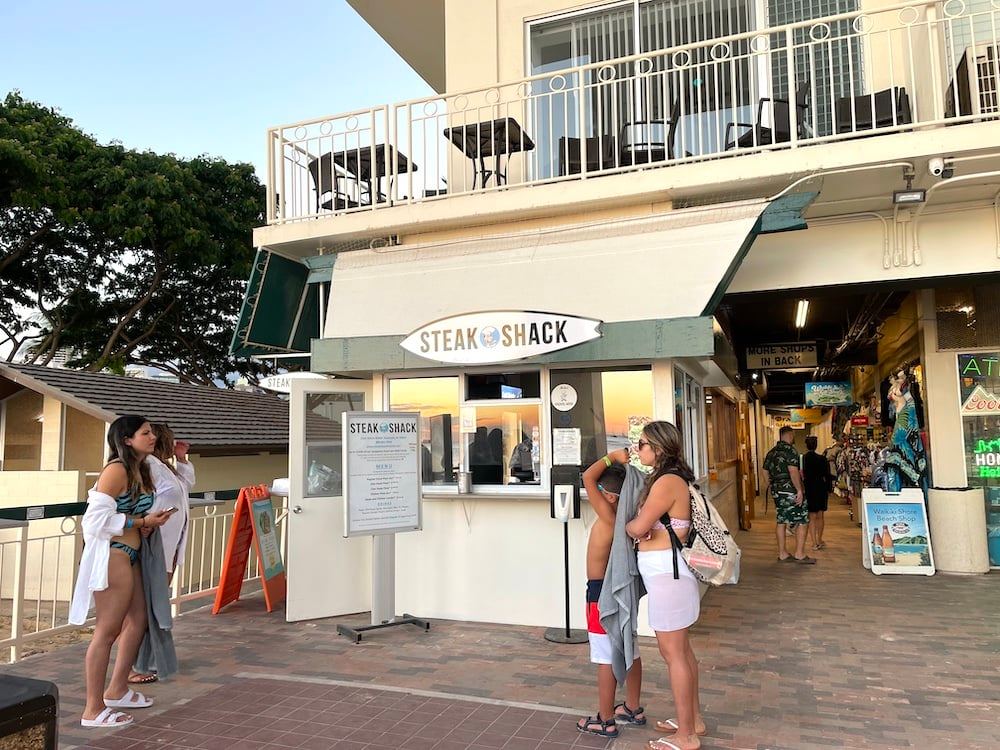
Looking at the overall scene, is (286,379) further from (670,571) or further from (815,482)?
(815,482)

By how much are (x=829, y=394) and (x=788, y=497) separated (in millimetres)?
6292

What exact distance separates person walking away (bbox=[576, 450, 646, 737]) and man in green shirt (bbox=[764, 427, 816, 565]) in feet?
21.0

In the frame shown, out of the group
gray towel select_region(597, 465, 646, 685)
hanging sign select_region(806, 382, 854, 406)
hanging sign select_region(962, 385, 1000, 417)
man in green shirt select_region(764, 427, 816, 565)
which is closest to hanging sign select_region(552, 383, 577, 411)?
gray towel select_region(597, 465, 646, 685)

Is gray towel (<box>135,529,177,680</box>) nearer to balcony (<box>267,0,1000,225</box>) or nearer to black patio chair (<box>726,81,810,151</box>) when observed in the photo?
balcony (<box>267,0,1000,225</box>)

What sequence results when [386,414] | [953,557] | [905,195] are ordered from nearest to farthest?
1. [905,195]
2. [386,414]
3. [953,557]

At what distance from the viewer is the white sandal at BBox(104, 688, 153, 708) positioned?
4699mm

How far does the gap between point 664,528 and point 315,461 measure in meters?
4.40

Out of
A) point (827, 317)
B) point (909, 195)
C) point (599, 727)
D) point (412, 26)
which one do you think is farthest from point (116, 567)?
point (827, 317)

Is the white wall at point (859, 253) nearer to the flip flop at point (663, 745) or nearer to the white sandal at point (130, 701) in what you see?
the flip flop at point (663, 745)

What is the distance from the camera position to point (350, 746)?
4117 mm

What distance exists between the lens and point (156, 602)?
16.0ft

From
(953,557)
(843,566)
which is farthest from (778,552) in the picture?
(953,557)

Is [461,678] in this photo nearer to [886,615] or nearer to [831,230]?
[886,615]

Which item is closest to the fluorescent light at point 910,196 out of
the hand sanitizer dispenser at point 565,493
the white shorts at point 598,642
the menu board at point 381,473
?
the hand sanitizer dispenser at point 565,493
